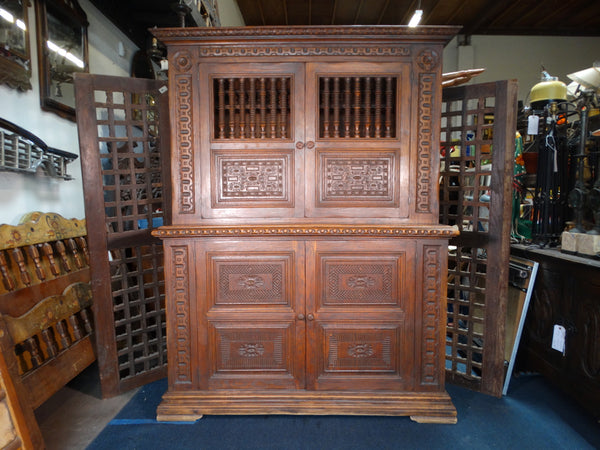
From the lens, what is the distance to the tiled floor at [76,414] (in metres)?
1.66

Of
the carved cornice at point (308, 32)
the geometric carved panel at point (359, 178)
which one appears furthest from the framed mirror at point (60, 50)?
the geometric carved panel at point (359, 178)

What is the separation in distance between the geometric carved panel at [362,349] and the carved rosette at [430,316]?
0.15 metres

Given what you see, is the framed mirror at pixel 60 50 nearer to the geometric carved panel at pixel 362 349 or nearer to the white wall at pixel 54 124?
the white wall at pixel 54 124

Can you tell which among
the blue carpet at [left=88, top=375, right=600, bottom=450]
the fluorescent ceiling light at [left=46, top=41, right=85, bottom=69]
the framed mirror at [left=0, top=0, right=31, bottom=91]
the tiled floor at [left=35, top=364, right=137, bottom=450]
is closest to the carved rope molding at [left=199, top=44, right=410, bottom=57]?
the framed mirror at [left=0, top=0, right=31, bottom=91]

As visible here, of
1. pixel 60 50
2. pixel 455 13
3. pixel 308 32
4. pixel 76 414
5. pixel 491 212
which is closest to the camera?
pixel 308 32

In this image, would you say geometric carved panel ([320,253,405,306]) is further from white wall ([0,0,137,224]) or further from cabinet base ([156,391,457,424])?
white wall ([0,0,137,224])

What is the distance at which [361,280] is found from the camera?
173 centimetres

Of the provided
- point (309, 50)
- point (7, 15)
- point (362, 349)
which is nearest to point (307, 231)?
point (362, 349)

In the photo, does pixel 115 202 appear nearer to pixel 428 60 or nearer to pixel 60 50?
pixel 60 50

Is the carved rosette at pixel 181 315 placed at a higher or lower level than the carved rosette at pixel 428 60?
lower

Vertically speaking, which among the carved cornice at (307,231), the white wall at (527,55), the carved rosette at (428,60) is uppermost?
the white wall at (527,55)

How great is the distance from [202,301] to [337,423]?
97 cm

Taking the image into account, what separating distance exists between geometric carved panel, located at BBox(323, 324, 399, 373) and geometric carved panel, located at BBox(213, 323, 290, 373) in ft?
0.81

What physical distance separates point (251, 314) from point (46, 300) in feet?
3.76
